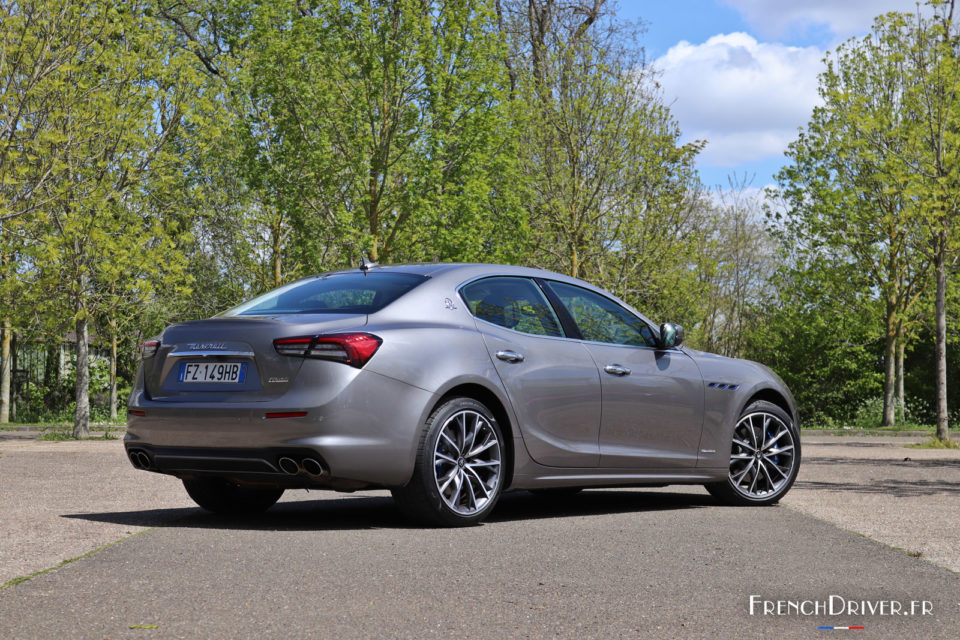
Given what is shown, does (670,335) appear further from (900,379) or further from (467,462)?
(900,379)

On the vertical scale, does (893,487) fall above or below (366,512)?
below

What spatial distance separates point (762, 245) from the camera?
4400cm

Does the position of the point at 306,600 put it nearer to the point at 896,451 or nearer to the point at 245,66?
the point at 896,451

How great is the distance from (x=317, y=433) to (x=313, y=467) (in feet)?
0.62

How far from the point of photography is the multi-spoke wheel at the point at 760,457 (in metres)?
8.38

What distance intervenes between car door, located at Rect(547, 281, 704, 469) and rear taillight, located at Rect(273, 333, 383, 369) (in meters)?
1.85

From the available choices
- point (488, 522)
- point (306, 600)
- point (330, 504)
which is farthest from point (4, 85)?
point (306, 600)

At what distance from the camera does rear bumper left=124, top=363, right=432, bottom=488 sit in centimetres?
604

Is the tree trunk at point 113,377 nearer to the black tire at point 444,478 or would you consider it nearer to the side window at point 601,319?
the side window at point 601,319

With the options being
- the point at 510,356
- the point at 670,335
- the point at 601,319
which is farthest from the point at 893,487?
the point at 510,356

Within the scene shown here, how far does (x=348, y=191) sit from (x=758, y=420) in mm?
13894

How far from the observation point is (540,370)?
702 cm

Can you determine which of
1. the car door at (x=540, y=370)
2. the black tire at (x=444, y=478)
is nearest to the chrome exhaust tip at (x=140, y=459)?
the black tire at (x=444, y=478)

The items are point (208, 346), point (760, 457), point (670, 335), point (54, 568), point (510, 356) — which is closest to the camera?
point (54, 568)
